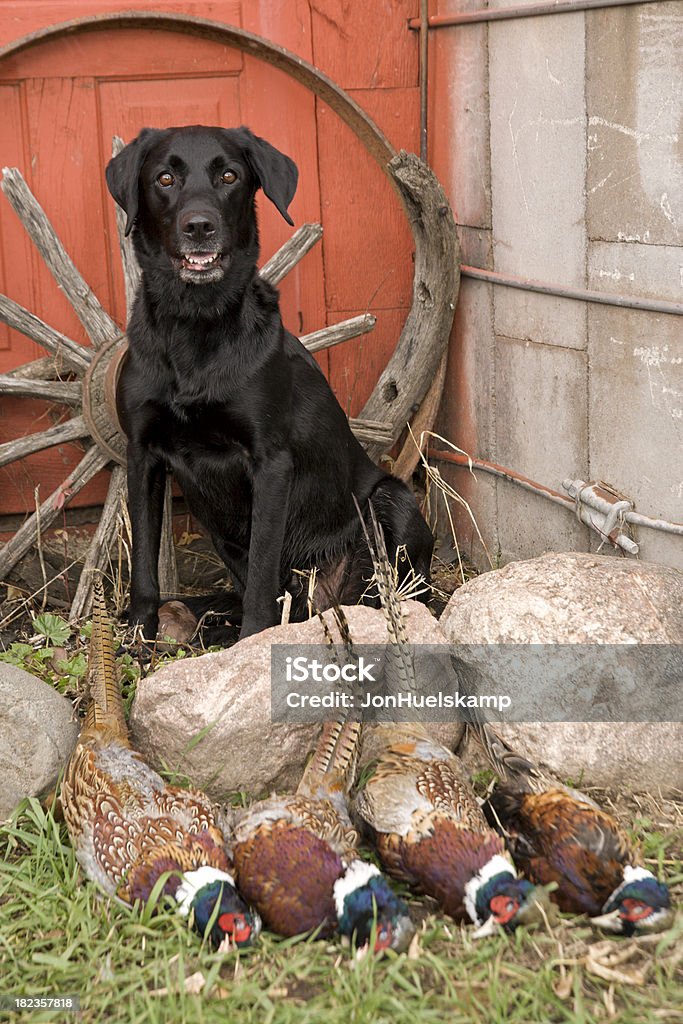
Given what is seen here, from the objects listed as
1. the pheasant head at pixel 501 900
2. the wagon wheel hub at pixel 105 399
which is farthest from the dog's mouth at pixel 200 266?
the pheasant head at pixel 501 900

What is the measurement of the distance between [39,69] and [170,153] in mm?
1210

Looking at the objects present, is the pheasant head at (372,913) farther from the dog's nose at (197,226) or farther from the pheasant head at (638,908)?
the dog's nose at (197,226)

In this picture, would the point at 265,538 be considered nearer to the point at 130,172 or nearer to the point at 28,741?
the point at 28,741

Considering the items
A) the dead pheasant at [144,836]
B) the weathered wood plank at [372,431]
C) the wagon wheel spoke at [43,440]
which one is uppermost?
the wagon wheel spoke at [43,440]

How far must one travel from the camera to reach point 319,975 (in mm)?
2414

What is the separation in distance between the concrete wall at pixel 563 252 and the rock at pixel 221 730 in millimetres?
1479

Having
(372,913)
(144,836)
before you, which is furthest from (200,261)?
(372,913)

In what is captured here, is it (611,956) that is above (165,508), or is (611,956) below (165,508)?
below

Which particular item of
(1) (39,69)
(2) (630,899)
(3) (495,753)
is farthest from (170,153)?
(2) (630,899)

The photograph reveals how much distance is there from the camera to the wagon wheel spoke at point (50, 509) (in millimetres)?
4367

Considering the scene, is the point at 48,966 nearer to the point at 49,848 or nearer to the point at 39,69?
the point at 49,848

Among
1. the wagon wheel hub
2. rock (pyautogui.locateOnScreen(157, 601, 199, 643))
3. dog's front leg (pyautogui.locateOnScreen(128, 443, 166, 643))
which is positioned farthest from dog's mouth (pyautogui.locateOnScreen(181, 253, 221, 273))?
rock (pyautogui.locateOnScreen(157, 601, 199, 643))

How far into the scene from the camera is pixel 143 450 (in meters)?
3.78

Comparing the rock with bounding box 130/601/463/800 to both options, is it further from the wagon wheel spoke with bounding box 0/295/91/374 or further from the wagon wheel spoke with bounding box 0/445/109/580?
the wagon wheel spoke with bounding box 0/295/91/374
